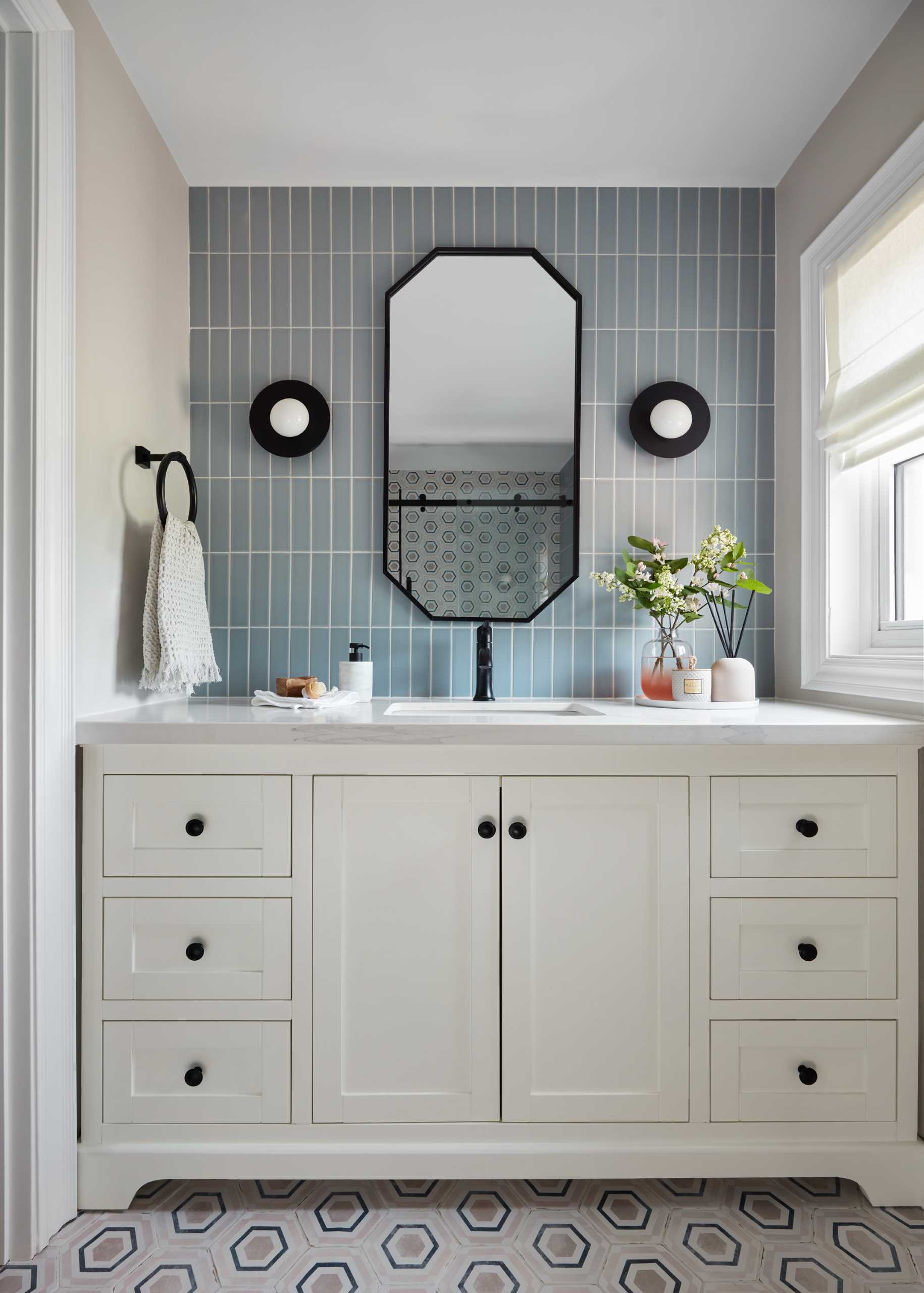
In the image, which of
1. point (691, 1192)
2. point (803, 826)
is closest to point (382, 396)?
point (803, 826)

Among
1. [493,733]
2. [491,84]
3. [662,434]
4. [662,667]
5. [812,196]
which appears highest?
[491,84]

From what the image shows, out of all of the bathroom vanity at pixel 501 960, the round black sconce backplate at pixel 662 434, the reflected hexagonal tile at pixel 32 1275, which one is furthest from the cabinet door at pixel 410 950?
the round black sconce backplate at pixel 662 434

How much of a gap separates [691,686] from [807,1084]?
0.84 metres

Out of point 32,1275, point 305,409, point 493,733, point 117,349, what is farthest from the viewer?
point 305,409

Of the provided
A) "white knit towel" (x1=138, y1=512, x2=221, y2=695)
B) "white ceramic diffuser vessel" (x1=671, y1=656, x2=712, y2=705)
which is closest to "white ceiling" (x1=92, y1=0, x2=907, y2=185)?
"white knit towel" (x1=138, y1=512, x2=221, y2=695)

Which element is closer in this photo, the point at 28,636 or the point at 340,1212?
the point at 28,636

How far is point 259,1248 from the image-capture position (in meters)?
1.37

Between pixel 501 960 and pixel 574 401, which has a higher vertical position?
pixel 574 401

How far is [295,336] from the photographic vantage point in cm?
209

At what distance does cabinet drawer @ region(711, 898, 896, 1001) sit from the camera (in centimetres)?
147

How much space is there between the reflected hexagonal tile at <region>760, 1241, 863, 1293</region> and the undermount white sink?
3.38 feet

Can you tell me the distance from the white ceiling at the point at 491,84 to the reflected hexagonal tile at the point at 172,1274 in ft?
7.63

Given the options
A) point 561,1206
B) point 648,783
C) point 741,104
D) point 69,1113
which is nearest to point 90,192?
point 741,104

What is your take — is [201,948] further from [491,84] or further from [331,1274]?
[491,84]
